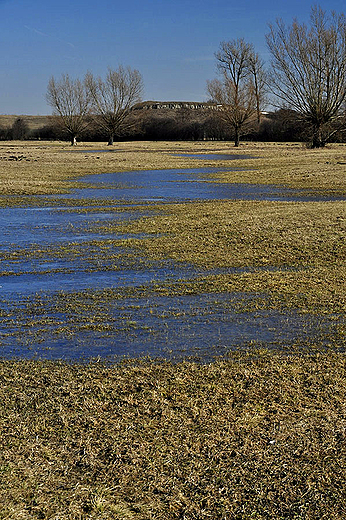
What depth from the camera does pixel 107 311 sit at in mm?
7688

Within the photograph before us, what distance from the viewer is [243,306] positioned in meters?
7.80

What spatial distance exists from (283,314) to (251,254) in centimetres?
353

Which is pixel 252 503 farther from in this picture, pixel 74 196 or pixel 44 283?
pixel 74 196

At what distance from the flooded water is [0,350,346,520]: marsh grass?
58 centimetres

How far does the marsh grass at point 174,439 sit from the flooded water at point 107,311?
0.58 m

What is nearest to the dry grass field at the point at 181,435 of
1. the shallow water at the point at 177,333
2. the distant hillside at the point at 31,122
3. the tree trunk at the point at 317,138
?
the shallow water at the point at 177,333

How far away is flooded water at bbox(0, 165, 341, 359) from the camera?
6.48 m

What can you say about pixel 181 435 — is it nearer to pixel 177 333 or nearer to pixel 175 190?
pixel 177 333

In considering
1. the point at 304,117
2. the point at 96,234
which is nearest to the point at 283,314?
the point at 96,234

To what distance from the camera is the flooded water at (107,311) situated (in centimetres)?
648

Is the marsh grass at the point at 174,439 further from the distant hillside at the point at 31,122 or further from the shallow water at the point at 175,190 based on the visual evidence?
the distant hillside at the point at 31,122

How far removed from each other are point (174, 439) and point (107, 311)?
352cm

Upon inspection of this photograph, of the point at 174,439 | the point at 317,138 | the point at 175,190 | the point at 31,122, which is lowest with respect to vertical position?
the point at 174,439

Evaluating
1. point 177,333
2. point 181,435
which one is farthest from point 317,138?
point 181,435
